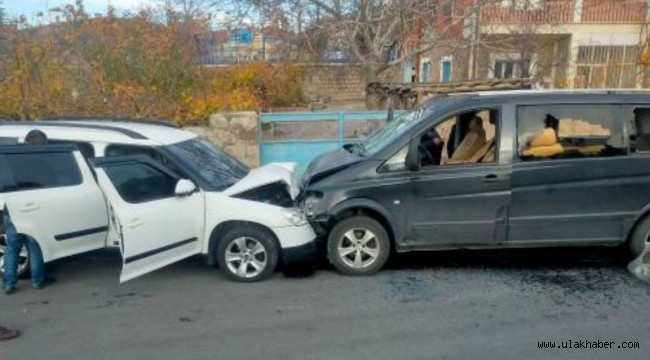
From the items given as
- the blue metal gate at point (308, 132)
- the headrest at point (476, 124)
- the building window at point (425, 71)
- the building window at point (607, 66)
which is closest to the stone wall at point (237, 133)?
the blue metal gate at point (308, 132)

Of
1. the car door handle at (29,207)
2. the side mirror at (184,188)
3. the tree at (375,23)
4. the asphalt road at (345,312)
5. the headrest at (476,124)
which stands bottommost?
the asphalt road at (345,312)

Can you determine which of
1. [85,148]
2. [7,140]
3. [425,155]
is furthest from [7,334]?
[425,155]

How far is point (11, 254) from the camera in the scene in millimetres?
4539

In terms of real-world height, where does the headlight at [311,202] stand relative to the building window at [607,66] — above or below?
below

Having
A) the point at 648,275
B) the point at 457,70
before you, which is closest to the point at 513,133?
the point at 648,275

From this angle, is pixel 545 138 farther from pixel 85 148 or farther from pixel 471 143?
pixel 85 148

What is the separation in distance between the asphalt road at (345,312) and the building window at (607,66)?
1062 centimetres

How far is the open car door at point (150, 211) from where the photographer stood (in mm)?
4371

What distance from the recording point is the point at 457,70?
61.1 ft

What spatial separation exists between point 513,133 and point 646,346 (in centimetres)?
219

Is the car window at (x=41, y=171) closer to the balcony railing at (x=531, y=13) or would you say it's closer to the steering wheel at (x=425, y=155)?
the steering wheel at (x=425, y=155)

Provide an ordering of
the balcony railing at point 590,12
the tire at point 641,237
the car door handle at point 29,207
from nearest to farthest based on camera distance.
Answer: the car door handle at point 29,207 < the tire at point 641,237 < the balcony railing at point 590,12

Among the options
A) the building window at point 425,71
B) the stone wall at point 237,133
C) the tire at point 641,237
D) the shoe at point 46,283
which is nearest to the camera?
the shoe at point 46,283

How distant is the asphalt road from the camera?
3572mm
